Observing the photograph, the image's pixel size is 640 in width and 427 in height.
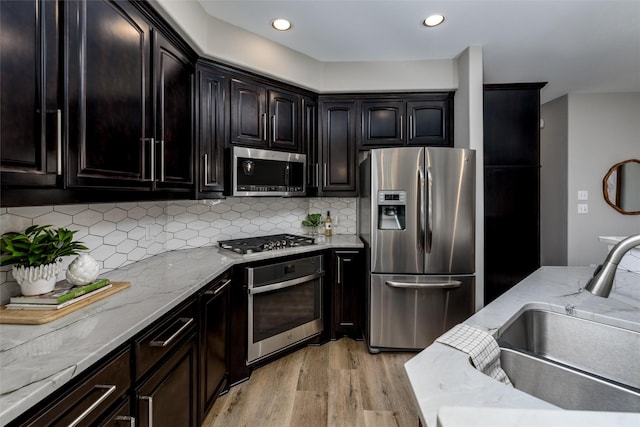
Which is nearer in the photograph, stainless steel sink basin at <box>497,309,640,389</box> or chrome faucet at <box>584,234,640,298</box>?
chrome faucet at <box>584,234,640,298</box>

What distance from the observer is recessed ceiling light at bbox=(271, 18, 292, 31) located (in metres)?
2.28

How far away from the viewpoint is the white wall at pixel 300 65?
2146 mm

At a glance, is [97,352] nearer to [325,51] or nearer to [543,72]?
[325,51]

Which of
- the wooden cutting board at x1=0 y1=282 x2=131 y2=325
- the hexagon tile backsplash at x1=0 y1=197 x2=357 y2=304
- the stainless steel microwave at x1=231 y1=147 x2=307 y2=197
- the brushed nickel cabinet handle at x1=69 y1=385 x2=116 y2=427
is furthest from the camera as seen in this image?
the stainless steel microwave at x1=231 y1=147 x2=307 y2=197

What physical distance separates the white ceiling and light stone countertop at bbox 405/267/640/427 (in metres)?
1.92

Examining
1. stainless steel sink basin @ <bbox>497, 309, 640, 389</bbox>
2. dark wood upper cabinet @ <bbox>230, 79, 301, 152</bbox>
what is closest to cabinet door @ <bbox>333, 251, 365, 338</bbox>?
dark wood upper cabinet @ <bbox>230, 79, 301, 152</bbox>

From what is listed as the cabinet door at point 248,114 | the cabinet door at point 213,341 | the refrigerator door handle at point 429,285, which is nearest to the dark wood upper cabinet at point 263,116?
the cabinet door at point 248,114

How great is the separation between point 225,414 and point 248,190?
5.10ft

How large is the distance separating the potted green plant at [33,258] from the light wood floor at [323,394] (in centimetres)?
122

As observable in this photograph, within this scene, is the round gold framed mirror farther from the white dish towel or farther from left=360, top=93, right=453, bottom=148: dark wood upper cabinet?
the white dish towel

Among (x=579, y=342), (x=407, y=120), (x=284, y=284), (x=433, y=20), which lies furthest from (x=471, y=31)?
(x=284, y=284)

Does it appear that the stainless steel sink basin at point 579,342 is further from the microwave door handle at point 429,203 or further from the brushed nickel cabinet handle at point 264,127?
the brushed nickel cabinet handle at point 264,127

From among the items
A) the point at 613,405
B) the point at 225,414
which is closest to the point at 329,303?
the point at 225,414

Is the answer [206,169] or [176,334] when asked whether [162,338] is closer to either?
[176,334]
